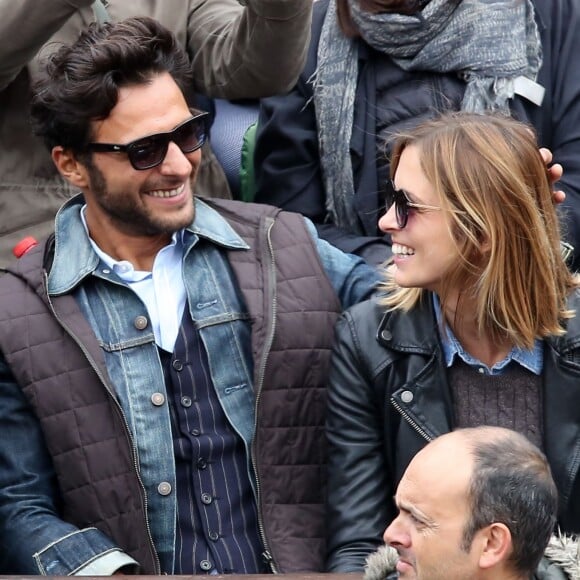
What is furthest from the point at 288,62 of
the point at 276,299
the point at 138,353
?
the point at 138,353

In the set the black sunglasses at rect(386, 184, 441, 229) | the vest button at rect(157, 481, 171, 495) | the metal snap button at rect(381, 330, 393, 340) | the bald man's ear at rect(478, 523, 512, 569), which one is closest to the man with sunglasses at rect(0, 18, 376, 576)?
the vest button at rect(157, 481, 171, 495)

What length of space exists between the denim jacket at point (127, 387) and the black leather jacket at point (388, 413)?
9.4 inches

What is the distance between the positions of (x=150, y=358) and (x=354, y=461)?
525 millimetres

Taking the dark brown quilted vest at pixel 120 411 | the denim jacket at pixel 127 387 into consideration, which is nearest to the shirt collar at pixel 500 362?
the dark brown quilted vest at pixel 120 411

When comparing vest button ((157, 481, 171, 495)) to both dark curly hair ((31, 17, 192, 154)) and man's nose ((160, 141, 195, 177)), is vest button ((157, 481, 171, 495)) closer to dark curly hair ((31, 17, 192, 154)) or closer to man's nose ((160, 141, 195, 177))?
man's nose ((160, 141, 195, 177))

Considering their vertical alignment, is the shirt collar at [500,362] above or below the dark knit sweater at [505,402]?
above

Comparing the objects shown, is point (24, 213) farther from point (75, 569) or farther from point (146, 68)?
point (75, 569)

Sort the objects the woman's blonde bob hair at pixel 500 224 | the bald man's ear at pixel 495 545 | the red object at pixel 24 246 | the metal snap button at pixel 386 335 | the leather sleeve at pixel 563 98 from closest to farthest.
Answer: the bald man's ear at pixel 495 545
the woman's blonde bob hair at pixel 500 224
the metal snap button at pixel 386 335
the red object at pixel 24 246
the leather sleeve at pixel 563 98

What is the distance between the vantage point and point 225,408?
3158 millimetres

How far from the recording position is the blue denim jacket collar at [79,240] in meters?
3.19

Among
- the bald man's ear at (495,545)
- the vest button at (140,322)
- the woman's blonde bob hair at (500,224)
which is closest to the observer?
the bald man's ear at (495,545)

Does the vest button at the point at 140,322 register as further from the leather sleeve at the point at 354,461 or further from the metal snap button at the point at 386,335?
the metal snap button at the point at 386,335

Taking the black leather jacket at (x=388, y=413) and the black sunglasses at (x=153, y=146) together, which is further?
the black sunglasses at (x=153, y=146)

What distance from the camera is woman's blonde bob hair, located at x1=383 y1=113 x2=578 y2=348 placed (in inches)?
115
